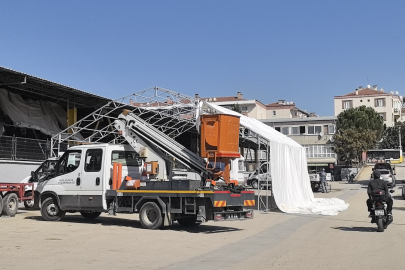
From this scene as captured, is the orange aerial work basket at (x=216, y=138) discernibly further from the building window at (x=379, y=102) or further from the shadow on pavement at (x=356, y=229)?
the building window at (x=379, y=102)

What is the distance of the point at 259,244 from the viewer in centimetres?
1125

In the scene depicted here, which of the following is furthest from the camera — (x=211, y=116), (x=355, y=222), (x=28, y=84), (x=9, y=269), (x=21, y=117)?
(x=21, y=117)

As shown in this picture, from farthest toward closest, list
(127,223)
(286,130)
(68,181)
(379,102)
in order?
(379,102) < (286,130) < (127,223) < (68,181)

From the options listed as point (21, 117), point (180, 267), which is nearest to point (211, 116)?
point (180, 267)

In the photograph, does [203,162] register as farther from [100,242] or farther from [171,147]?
[100,242]

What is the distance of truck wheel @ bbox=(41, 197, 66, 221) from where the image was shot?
51.2 ft

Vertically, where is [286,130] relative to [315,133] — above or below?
above

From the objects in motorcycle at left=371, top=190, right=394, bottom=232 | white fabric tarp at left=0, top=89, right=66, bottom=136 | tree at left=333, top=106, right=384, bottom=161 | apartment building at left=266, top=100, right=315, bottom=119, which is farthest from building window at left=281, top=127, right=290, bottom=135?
motorcycle at left=371, top=190, right=394, bottom=232

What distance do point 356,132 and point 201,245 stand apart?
5794cm

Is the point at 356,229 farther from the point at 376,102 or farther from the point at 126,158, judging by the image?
the point at 376,102

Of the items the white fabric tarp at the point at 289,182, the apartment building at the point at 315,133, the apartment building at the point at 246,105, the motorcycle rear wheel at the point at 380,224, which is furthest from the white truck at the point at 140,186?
the apartment building at the point at 246,105

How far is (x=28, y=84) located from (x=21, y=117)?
Result: 330 cm

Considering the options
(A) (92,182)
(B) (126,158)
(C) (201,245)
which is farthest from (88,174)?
(C) (201,245)

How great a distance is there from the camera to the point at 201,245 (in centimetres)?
1105
